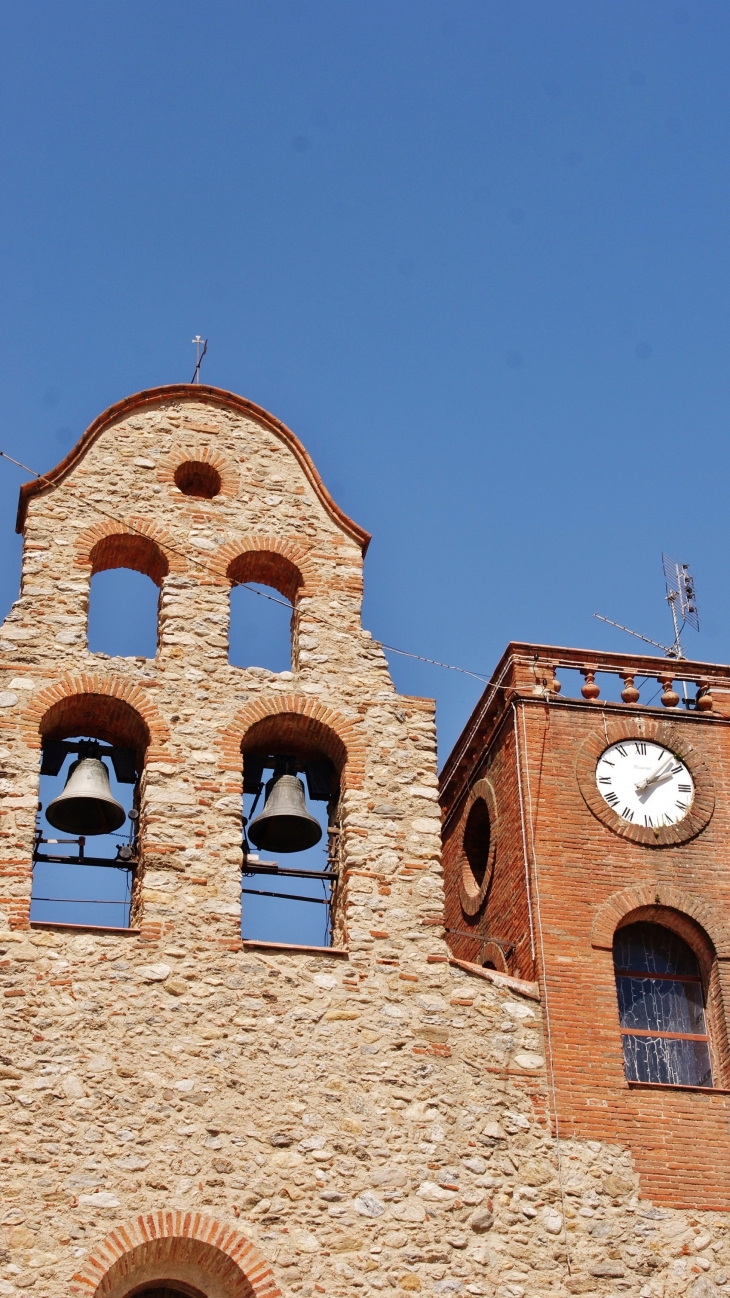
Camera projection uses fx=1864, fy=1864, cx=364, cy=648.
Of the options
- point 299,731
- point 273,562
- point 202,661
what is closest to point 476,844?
point 299,731

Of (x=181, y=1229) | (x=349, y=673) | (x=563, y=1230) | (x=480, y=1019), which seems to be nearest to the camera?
(x=181, y=1229)

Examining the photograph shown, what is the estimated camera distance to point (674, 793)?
20.2 m

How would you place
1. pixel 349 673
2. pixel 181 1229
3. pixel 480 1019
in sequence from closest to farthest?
pixel 181 1229 < pixel 480 1019 < pixel 349 673

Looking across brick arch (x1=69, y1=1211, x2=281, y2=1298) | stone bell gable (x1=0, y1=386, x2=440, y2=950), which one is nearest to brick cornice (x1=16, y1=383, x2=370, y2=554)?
stone bell gable (x1=0, y1=386, x2=440, y2=950)

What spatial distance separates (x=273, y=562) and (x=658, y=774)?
4.79 meters

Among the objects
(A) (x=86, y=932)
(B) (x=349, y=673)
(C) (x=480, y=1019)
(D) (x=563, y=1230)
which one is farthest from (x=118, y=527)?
(D) (x=563, y=1230)

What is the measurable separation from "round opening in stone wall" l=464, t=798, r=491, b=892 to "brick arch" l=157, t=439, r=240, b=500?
480cm

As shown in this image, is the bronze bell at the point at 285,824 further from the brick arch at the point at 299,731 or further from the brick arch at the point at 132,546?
the brick arch at the point at 132,546

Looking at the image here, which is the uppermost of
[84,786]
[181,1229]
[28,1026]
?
[84,786]

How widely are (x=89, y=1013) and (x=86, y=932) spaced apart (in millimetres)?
805

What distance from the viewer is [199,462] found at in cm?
2047

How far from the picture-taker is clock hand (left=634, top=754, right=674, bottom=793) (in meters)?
20.2

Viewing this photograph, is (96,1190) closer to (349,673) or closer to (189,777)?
(189,777)

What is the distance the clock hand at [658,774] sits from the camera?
20.2 meters
